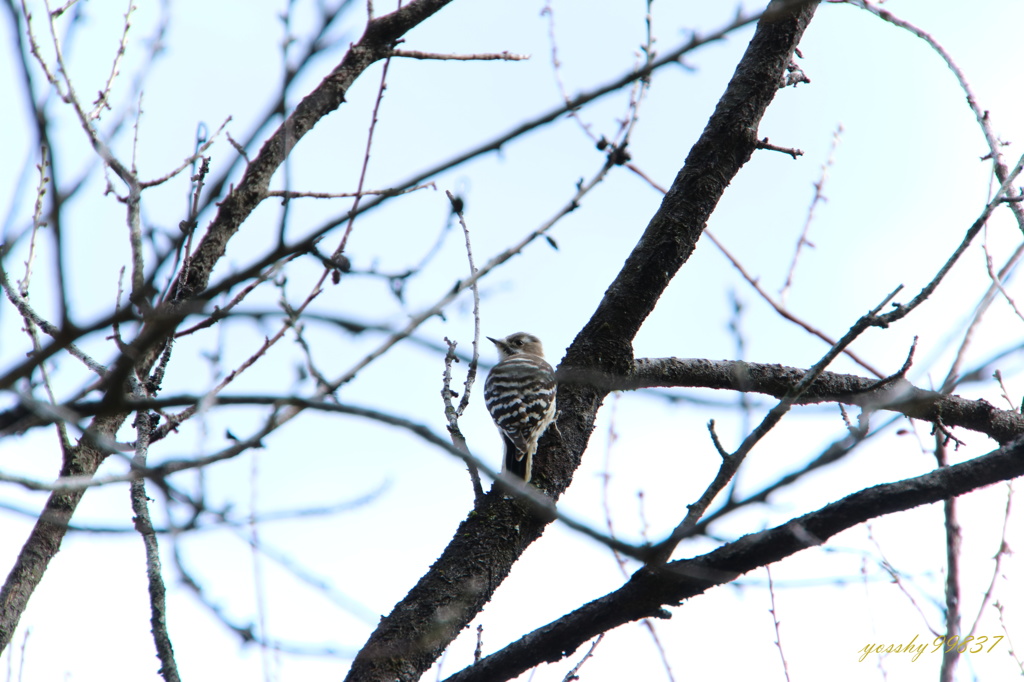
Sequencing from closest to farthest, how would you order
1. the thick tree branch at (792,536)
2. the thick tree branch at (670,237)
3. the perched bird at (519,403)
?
the thick tree branch at (792,536)
the thick tree branch at (670,237)
the perched bird at (519,403)

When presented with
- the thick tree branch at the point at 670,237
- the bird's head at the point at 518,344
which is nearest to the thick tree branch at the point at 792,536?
the thick tree branch at the point at 670,237

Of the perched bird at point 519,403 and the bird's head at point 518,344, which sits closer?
the perched bird at point 519,403

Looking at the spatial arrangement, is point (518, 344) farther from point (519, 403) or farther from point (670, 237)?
point (670, 237)

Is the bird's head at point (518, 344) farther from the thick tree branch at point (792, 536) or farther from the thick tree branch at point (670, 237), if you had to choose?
the thick tree branch at point (792, 536)

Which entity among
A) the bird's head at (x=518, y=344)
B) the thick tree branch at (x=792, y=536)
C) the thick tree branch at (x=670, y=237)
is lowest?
the thick tree branch at (x=792, y=536)

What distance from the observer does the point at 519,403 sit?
22.6ft

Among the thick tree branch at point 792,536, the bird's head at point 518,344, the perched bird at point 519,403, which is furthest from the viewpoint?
the bird's head at point 518,344

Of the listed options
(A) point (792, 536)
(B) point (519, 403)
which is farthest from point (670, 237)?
(B) point (519, 403)

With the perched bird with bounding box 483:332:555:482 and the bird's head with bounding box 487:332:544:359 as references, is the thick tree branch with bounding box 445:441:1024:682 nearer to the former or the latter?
the perched bird with bounding box 483:332:555:482

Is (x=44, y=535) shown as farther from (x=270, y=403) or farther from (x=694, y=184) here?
(x=694, y=184)

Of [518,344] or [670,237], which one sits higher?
[518,344]

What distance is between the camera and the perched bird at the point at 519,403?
236 inches

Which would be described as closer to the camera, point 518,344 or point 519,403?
point 519,403

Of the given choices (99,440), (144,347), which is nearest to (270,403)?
(144,347)
